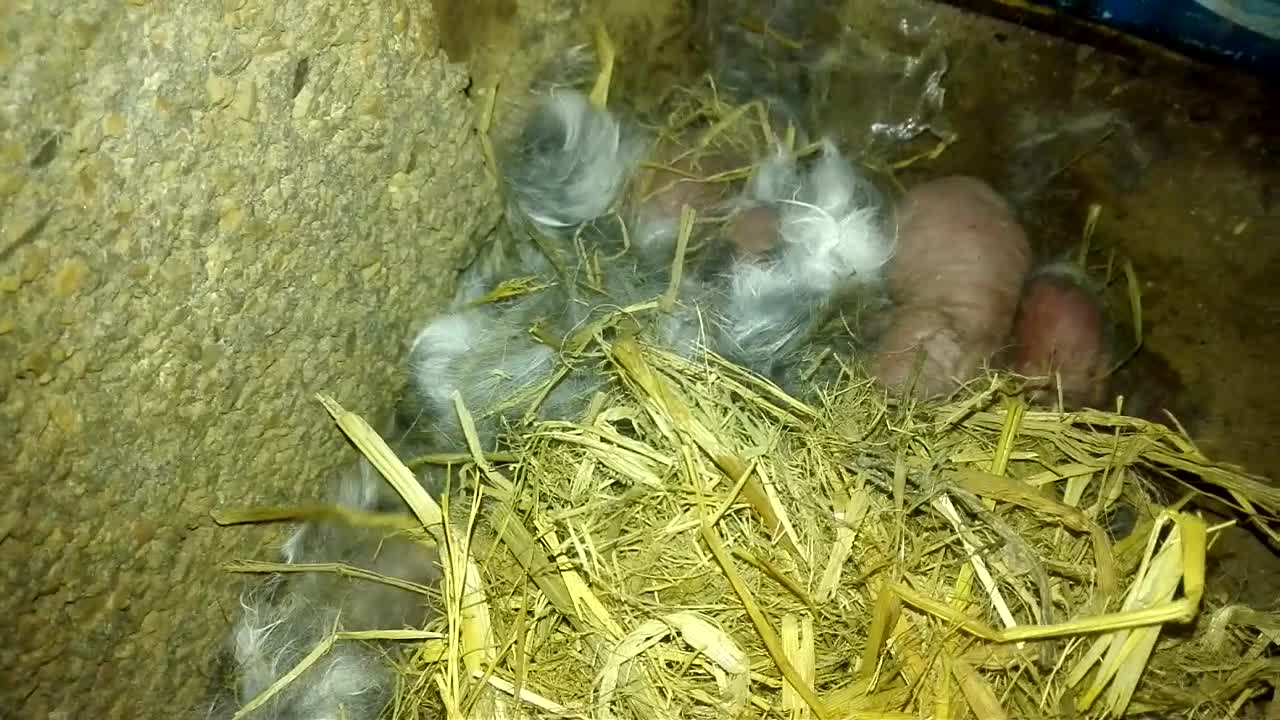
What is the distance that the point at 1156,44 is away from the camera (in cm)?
164

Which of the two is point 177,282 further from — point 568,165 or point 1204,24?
point 1204,24

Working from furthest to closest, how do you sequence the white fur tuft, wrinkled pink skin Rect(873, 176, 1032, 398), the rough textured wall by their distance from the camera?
the white fur tuft < wrinkled pink skin Rect(873, 176, 1032, 398) < the rough textured wall

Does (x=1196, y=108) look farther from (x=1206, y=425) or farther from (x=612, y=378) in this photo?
(x=612, y=378)

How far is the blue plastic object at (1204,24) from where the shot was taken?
1550 mm

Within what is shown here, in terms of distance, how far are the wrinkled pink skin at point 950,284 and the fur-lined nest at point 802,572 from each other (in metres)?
0.09

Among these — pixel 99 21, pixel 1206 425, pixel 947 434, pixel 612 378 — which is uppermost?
pixel 99 21

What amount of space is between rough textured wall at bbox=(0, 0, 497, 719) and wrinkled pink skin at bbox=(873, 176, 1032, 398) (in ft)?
2.34

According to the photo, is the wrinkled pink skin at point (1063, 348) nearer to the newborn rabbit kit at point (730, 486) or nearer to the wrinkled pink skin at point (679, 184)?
the newborn rabbit kit at point (730, 486)

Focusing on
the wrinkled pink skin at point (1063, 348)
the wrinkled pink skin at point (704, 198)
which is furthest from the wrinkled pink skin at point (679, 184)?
the wrinkled pink skin at point (1063, 348)

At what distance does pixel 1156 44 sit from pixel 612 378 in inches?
42.8

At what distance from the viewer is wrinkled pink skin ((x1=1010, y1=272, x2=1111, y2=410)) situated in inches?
59.8

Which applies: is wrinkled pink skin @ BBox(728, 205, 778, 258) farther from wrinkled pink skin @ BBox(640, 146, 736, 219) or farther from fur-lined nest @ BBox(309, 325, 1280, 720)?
fur-lined nest @ BBox(309, 325, 1280, 720)

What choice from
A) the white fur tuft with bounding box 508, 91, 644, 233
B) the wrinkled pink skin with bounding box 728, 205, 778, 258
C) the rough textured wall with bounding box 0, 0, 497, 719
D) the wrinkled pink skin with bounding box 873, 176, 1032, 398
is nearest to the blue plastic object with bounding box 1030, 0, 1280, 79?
the wrinkled pink skin with bounding box 873, 176, 1032, 398

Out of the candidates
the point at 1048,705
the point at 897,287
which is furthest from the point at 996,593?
the point at 897,287
